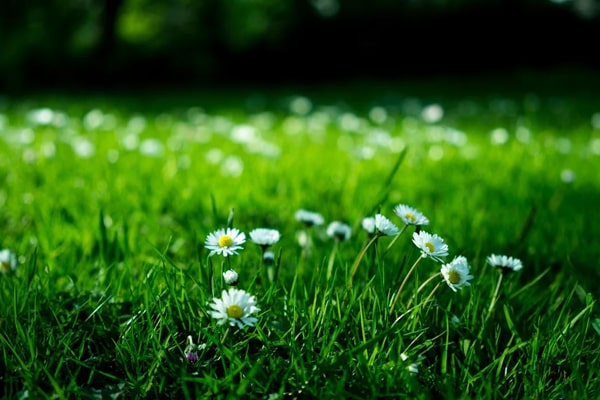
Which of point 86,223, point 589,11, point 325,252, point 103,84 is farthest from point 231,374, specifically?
point 589,11

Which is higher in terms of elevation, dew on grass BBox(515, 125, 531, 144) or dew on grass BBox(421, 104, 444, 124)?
dew on grass BBox(421, 104, 444, 124)

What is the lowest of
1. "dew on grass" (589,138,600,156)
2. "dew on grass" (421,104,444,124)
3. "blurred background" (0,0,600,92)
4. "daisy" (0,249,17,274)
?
"daisy" (0,249,17,274)

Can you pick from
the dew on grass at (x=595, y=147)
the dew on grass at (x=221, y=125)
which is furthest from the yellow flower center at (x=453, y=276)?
the dew on grass at (x=221, y=125)

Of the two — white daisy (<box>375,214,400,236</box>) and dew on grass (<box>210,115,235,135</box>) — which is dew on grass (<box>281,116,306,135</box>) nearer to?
dew on grass (<box>210,115,235,135</box>)

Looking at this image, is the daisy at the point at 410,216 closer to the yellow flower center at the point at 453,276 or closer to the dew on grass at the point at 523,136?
the yellow flower center at the point at 453,276

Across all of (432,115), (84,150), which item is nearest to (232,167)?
(84,150)

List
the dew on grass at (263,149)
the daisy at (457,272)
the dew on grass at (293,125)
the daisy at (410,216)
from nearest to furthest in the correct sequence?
the daisy at (457,272) → the daisy at (410,216) → the dew on grass at (263,149) → the dew on grass at (293,125)

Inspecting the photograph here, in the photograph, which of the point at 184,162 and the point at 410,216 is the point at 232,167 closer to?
the point at 184,162

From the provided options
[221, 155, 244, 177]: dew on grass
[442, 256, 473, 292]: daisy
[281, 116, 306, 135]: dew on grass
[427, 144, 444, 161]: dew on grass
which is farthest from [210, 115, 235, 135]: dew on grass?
[442, 256, 473, 292]: daisy
